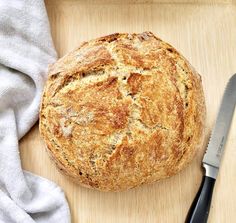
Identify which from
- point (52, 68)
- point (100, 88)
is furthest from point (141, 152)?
point (52, 68)

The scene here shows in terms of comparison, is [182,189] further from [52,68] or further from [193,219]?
[52,68]

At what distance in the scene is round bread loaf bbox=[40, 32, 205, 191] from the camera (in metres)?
1.37

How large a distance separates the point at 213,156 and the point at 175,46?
0.42 m

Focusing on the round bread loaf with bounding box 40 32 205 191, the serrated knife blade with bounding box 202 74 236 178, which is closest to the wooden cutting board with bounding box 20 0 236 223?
the serrated knife blade with bounding box 202 74 236 178

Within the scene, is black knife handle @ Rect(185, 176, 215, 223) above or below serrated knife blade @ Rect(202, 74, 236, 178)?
below

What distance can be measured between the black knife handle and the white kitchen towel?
39cm

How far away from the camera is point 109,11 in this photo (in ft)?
5.60

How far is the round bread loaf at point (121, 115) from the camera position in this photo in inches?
53.9

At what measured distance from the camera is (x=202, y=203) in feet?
Result: 4.93

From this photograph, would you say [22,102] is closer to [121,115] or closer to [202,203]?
[121,115]

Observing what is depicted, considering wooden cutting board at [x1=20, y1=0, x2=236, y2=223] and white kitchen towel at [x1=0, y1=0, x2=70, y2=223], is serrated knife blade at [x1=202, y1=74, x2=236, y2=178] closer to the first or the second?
wooden cutting board at [x1=20, y1=0, x2=236, y2=223]

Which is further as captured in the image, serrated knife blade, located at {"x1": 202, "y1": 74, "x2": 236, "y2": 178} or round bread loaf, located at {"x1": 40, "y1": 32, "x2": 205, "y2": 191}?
serrated knife blade, located at {"x1": 202, "y1": 74, "x2": 236, "y2": 178}

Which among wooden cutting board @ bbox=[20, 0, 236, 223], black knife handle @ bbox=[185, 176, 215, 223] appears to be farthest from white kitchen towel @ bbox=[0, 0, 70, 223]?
black knife handle @ bbox=[185, 176, 215, 223]

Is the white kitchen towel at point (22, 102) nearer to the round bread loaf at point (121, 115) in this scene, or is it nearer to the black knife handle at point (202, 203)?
the round bread loaf at point (121, 115)
